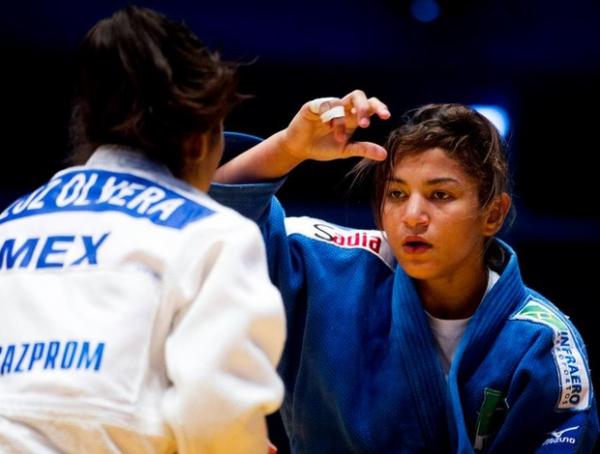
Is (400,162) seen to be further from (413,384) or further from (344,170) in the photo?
(344,170)

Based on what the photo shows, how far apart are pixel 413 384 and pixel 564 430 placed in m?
0.24

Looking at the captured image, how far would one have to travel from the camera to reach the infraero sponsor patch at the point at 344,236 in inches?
68.3

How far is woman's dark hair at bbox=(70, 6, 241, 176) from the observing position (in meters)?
1.08

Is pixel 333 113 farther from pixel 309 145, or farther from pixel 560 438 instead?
pixel 560 438

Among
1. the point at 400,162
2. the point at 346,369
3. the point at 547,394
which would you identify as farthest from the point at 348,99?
the point at 547,394

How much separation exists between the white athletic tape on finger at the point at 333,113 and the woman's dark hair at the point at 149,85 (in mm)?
342

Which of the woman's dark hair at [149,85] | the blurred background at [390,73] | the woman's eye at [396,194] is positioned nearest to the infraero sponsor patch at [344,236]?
the woman's eye at [396,194]

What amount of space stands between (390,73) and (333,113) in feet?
4.31

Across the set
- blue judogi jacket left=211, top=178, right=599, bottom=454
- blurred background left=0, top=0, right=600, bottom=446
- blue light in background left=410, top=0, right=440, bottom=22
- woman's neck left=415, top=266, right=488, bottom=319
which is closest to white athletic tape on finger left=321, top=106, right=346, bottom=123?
blue judogi jacket left=211, top=178, right=599, bottom=454

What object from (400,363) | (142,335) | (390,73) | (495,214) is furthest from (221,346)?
(390,73)

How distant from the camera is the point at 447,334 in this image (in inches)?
66.0

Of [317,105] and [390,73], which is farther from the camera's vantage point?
[390,73]

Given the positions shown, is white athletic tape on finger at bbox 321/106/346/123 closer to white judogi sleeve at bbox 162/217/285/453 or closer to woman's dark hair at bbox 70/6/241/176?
woman's dark hair at bbox 70/6/241/176

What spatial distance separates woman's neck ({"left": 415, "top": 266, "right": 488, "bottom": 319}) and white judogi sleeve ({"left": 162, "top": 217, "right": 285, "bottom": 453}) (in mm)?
696
